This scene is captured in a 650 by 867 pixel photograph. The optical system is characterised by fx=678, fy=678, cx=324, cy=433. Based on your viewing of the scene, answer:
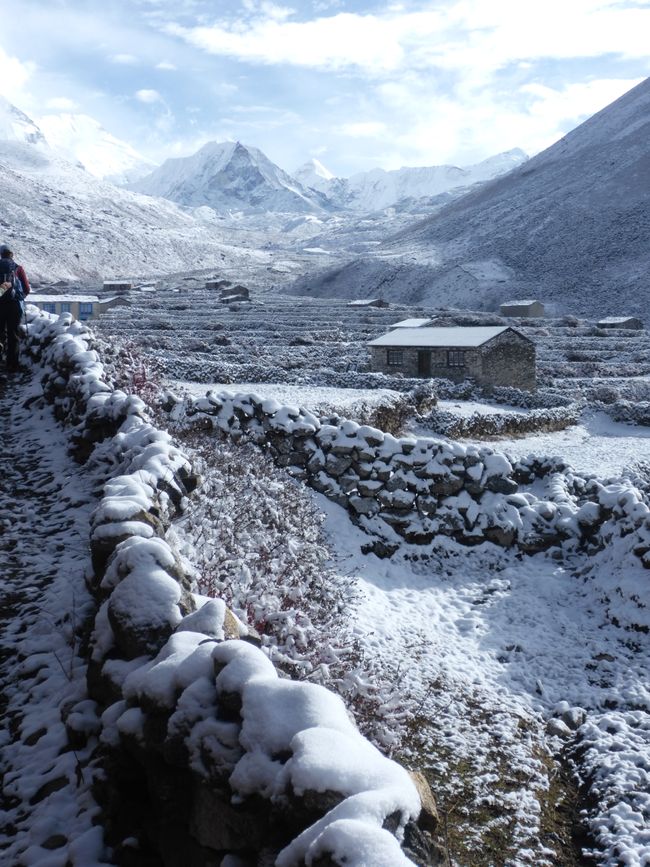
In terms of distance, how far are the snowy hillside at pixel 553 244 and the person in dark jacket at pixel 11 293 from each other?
96.5 m

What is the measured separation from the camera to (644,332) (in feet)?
229

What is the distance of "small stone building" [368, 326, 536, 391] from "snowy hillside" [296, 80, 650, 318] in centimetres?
6495

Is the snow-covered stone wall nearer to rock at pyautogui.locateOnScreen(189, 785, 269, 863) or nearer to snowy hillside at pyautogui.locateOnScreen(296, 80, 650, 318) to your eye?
rock at pyautogui.locateOnScreen(189, 785, 269, 863)

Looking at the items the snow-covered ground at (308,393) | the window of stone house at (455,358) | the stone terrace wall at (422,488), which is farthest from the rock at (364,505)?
the window of stone house at (455,358)

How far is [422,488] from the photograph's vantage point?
1178 cm

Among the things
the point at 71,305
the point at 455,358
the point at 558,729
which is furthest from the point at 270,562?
the point at 71,305

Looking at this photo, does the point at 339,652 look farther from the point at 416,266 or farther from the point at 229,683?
the point at 416,266

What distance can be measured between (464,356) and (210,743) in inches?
1453

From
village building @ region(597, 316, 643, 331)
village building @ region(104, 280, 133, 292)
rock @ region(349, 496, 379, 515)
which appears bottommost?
village building @ region(597, 316, 643, 331)

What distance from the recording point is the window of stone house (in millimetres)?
38719

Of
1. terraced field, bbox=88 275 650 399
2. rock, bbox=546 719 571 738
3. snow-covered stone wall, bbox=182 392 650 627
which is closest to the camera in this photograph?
rock, bbox=546 719 571 738

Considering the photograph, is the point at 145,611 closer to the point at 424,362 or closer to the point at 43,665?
the point at 43,665

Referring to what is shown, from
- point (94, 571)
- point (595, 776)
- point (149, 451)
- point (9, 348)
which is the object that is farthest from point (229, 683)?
point (9, 348)

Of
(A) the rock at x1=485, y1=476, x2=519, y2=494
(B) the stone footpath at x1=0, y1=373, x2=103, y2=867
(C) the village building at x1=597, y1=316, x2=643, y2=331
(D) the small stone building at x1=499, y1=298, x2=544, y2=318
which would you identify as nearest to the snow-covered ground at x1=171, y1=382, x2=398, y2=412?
(A) the rock at x1=485, y1=476, x2=519, y2=494
